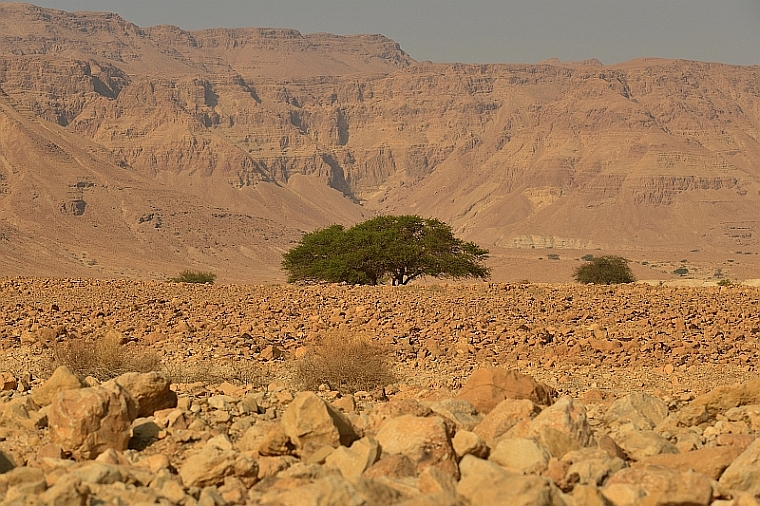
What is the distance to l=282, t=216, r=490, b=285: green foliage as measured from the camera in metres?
35.1

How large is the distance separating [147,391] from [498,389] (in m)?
3.00

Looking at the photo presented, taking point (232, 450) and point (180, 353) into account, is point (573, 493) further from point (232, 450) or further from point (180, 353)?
point (180, 353)

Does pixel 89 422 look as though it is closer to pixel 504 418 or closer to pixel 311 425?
pixel 311 425

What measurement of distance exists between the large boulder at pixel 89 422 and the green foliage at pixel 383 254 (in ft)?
88.8

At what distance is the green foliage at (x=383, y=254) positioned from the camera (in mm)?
35094

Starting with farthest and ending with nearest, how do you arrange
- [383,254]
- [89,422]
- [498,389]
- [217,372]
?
[383,254] < [217,372] < [498,389] < [89,422]

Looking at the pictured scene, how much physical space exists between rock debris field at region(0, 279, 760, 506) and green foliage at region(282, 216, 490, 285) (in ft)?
57.6

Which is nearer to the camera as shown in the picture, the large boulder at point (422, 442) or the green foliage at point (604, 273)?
the large boulder at point (422, 442)

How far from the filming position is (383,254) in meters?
35.2

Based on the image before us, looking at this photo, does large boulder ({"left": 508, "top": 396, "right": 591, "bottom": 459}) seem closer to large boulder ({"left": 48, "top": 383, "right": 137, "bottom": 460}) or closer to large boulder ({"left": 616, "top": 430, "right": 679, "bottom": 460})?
large boulder ({"left": 616, "top": 430, "right": 679, "bottom": 460})

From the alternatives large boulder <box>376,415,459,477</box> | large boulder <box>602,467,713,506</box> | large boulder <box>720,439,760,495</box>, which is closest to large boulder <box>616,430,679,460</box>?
large boulder <box>720,439,760,495</box>

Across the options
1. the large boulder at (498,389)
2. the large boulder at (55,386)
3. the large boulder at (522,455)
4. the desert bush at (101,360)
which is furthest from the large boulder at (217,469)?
the desert bush at (101,360)

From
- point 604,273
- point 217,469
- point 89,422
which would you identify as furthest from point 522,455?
point 604,273

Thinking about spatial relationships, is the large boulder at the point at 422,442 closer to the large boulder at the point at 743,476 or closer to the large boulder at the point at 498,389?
the large boulder at the point at 743,476
